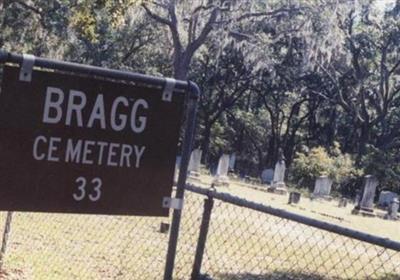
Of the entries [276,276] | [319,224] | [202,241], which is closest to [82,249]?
[276,276]

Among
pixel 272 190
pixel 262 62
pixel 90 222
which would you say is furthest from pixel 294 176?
pixel 90 222

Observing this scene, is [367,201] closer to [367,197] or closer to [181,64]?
[367,197]

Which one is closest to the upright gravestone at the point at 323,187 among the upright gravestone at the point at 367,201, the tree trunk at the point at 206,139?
the upright gravestone at the point at 367,201

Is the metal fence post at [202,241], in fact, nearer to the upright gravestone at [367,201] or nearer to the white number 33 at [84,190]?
the white number 33 at [84,190]

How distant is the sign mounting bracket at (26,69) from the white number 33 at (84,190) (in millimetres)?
545

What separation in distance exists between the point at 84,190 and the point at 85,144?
0.23 meters

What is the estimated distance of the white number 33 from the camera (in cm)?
300

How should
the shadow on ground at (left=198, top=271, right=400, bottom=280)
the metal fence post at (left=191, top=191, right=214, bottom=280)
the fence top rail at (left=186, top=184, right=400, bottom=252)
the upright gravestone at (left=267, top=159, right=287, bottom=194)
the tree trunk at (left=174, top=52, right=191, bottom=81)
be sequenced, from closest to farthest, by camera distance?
A: the fence top rail at (left=186, top=184, right=400, bottom=252) → the metal fence post at (left=191, top=191, right=214, bottom=280) → the shadow on ground at (left=198, top=271, right=400, bottom=280) → the tree trunk at (left=174, top=52, right=191, bottom=81) → the upright gravestone at (left=267, top=159, right=287, bottom=194)

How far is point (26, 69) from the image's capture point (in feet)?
9.20

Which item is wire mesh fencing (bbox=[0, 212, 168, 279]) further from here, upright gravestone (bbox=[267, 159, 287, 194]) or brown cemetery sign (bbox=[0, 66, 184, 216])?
upright gravestone (bbox=[267, 159, 287, 194])

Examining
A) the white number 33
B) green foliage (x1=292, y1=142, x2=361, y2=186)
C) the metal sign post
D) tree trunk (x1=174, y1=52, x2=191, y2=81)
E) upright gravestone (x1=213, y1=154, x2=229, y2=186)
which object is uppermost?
tree trunk (x1=174, y1=52, x2=191, y2=81)

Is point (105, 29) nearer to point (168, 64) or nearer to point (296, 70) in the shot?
point (168, 64)

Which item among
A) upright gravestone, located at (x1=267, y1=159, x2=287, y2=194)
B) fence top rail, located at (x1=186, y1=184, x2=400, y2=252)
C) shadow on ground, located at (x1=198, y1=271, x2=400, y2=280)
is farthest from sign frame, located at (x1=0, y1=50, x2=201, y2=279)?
upright gravestone, located at (x1=267, y1=159, x2=287, y2=194)

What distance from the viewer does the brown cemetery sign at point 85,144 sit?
2822 millimetres
